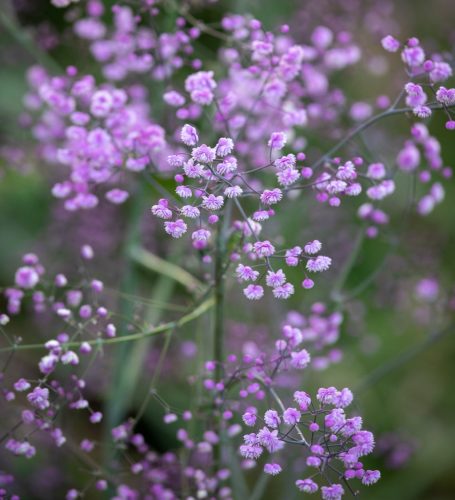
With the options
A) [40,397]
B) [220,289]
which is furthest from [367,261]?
[40,397]

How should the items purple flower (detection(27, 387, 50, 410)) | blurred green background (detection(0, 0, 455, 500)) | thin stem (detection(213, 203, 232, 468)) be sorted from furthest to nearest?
blurred green background (detection(0, 0, 455, 500))
thin stem (detection(213, 203, 232, 468))
purple flower (detection(27, 387, 50, 410))

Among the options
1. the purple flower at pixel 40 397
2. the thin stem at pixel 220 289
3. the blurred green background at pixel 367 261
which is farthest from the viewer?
the blurred green background at pixel 367 261

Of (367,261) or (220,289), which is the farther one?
(367,261)

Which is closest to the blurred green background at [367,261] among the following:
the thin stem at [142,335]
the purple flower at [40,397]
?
the thin stem at [142,335]

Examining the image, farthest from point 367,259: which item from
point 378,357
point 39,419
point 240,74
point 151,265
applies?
point 39,419

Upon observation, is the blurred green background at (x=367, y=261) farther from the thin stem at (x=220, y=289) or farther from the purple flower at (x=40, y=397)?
the purple flower at (x=40, y=397)

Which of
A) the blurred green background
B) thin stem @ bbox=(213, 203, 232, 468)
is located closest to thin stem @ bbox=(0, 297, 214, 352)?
thin stem @ bbox=(213, 203, 232, 468)

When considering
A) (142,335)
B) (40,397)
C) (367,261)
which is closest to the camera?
(40,397)

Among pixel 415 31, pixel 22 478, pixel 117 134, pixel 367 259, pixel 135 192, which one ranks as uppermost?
pixel 415 31

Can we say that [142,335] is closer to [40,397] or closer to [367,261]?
[40,397]

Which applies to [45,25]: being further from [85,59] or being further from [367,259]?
[367,259]

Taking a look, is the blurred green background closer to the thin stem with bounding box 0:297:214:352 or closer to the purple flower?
the thin stem with bounding box 0:297:214:352
